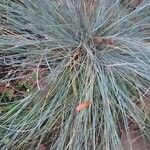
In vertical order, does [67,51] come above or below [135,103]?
above

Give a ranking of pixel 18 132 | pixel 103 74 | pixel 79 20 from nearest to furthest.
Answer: pixel 18 132 → pixel 103 74 → pixel 79 20

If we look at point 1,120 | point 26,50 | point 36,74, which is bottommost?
A: point 1,120

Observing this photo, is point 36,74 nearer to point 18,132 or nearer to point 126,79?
point 18,132

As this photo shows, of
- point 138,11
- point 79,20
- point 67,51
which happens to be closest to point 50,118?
point 67,51

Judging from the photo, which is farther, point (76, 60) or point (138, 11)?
point (138, 11)

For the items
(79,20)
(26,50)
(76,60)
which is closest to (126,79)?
(76,60)

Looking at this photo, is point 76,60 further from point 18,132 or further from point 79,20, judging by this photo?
point 18,132

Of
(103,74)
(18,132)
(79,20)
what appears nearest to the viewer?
(18,132)
